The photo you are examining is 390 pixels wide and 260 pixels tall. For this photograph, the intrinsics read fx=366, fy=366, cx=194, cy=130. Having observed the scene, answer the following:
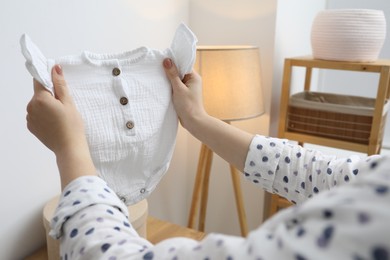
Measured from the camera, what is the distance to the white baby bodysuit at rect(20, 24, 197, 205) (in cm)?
69

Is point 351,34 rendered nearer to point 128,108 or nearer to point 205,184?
point 205,184

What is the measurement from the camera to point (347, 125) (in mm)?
1314

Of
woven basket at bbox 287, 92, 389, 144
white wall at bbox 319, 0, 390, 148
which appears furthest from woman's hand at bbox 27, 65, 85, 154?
white wall at bbox 319, 0, 390, 148

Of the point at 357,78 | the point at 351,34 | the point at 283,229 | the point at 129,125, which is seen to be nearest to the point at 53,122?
the point at 129,125

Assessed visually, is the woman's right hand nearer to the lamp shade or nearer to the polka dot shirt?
the polka dot shirt

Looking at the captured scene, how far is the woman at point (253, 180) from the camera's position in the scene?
0.28 m

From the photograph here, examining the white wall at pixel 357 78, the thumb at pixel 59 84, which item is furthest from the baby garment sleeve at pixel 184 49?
the white wall at pixel 357 78

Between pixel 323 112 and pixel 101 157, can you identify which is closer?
pixel 101 157

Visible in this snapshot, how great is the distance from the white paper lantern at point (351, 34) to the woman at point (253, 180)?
0.70 meters

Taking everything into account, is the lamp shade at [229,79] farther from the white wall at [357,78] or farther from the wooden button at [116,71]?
the white wall at [357,78]

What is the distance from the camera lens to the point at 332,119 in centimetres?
134

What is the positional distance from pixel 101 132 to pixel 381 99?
0.99 m

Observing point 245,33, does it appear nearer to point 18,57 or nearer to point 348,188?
point 18,57

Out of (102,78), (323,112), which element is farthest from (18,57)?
(323,112)
